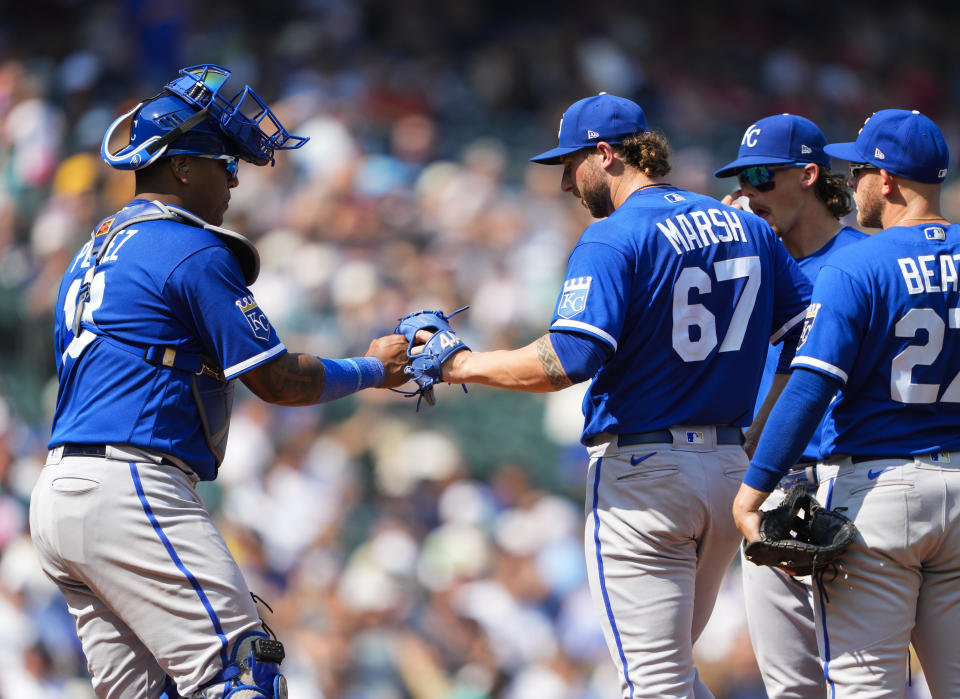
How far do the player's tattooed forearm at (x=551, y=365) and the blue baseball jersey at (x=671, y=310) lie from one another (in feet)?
0.20

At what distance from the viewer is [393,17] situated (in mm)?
12680

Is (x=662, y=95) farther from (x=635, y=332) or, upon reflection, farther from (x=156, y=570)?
(x=156, y=570)

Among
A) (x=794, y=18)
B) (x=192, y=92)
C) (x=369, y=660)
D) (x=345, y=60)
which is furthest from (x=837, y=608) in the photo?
(x=794, y=18)

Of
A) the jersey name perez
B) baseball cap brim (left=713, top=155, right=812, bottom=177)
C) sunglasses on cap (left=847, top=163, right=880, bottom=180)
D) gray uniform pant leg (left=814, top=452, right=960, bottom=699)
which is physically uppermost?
baseball cap brim (left=713, top=155, right=812, bottom=177)

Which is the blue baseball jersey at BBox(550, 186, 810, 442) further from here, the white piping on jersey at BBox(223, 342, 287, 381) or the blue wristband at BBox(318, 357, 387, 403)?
the white piping on jersey at BBox(223, 342, 287, 381)

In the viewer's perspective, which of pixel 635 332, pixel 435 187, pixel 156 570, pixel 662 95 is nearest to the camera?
pixel 156 570

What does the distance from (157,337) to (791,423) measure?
180 centimetres

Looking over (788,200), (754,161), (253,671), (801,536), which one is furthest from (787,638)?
(253,671)

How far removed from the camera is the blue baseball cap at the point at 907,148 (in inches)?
136

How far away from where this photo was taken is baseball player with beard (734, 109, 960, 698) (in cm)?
326

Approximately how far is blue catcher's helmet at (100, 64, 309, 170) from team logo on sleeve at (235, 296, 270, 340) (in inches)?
21.3

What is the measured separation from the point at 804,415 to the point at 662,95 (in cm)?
908

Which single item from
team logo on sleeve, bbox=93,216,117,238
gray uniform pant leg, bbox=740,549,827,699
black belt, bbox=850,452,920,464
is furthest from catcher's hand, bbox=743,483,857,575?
team logo on sleeve, bbox=93,216,117,238

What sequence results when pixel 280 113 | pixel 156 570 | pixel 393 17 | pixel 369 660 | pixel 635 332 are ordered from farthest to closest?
1. pixel 393 17
2. pixel 280 113
3. pixel 369 660
4. pixel 635 332
5. pixel 156 570
